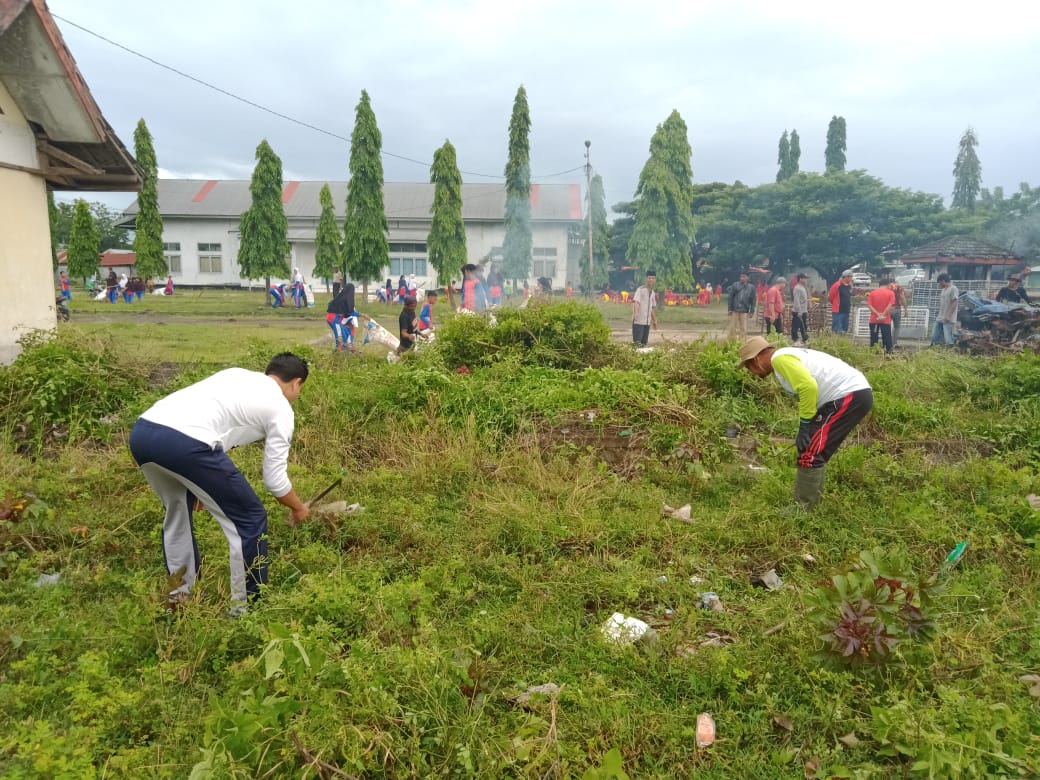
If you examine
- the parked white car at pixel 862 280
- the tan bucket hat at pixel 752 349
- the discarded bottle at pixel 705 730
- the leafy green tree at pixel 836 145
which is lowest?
the discarded bottle at pixel 705 730

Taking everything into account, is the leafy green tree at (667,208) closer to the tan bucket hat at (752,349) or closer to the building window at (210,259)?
the building window at (210,259)

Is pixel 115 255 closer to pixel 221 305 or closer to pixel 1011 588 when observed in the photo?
pixel 221 305

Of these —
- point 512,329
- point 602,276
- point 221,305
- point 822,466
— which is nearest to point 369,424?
point 512,329

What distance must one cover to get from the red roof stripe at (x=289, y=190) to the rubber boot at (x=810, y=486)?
39.0 metres

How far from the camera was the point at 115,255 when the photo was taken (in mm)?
42250

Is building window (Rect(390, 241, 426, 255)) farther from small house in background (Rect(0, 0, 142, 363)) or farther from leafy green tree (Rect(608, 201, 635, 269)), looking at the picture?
small house in background (Rect(0, 0, 142, 363))

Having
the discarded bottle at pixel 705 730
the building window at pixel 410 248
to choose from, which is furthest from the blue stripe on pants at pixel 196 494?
the building window at pixel 410 248

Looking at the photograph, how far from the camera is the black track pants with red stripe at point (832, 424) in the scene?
4.69m

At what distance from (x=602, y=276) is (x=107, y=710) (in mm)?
33574

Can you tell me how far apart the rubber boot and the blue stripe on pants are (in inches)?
139

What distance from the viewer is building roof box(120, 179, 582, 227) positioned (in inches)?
1426

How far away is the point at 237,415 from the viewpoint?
3461 mm

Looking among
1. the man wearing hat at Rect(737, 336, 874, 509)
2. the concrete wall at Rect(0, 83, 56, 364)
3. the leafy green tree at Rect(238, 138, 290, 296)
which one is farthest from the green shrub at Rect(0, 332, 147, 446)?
the leafy green tree at Rect(238, 138, 290, 296)

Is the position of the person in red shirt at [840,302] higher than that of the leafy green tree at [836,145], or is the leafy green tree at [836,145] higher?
the leafy green tree at [836,145]
